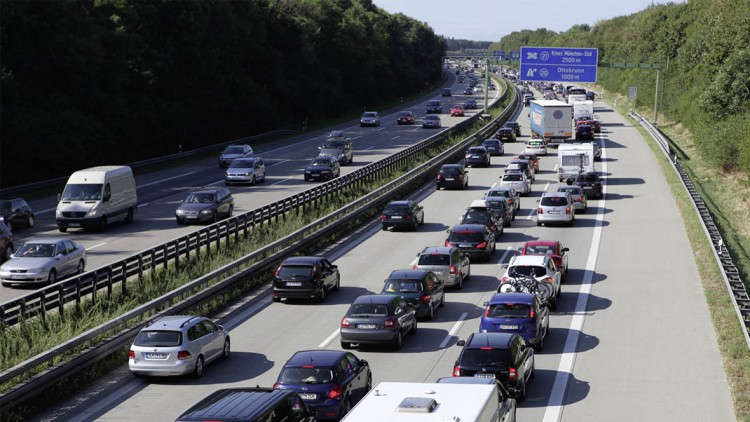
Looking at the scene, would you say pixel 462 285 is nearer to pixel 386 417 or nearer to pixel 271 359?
pixel 271 359

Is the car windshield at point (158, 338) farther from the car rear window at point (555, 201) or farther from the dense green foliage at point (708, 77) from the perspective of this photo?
the dense green foliage at point (708, 77)

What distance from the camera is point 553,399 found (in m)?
20.9

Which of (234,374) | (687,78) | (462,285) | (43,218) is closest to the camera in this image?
(234,374)

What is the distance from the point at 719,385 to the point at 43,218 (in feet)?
115

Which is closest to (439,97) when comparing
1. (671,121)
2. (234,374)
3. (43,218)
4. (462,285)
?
(671,121)

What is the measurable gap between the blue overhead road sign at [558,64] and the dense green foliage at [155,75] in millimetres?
28644

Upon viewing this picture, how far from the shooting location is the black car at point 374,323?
Result: 24547 millimetres

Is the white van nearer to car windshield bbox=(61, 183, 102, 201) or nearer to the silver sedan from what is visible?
car windshield bbox=(61, 183, 102, 201)

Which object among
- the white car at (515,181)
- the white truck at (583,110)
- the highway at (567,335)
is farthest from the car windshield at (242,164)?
the white truck at (583,110)

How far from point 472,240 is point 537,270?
24.0 feet

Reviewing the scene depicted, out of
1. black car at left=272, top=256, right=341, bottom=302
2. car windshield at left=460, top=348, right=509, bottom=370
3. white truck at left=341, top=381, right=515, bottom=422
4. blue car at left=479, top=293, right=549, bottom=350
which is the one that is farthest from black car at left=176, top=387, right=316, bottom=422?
black car at left=272, top=256, right=341, bottom=302

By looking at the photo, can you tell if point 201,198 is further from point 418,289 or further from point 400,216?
point 418,289

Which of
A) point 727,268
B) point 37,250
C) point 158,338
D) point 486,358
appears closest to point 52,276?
point 37,250

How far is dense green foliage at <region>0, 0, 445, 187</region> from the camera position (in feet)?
210
